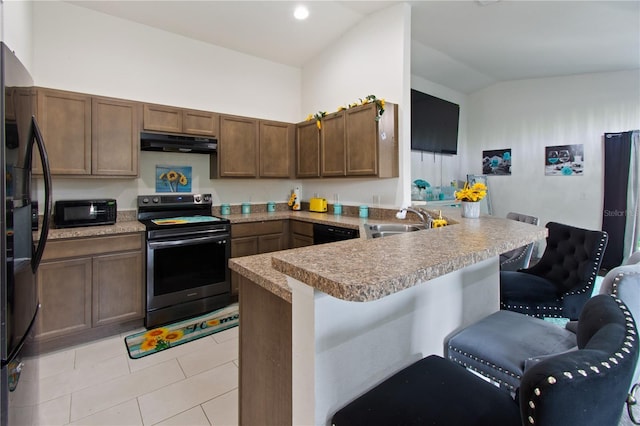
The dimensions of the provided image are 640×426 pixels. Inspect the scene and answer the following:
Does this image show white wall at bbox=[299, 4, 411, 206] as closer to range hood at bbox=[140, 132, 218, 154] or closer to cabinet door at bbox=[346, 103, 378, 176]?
cabinet door at bbox=[346, 103, 378, 176]

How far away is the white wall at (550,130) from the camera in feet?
14.8

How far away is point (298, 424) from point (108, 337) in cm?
266

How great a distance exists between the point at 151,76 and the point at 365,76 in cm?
249

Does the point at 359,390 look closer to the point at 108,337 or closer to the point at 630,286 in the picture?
the point at 630,286

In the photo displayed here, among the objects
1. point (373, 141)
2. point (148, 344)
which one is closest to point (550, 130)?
point (373, 141)

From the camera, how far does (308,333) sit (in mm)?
893

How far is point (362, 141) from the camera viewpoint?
345 centimetres

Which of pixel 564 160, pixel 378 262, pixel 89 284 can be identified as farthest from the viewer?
pixel 564 160

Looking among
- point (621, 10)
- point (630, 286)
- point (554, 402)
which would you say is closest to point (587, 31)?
point (621, 10)

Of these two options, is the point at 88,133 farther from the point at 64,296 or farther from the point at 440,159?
the point at 440,159

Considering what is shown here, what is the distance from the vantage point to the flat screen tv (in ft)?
15.6

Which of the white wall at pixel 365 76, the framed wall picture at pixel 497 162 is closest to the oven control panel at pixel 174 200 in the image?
the white wall at pixel 365 76

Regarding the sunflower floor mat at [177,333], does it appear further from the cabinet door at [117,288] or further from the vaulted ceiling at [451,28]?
the vaulted ceiling at [451,28]

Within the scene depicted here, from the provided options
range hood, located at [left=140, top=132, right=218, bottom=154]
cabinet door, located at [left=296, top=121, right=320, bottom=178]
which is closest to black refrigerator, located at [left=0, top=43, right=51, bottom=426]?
range hood, located at [left=140, top=132, right=218, bottom=154]
